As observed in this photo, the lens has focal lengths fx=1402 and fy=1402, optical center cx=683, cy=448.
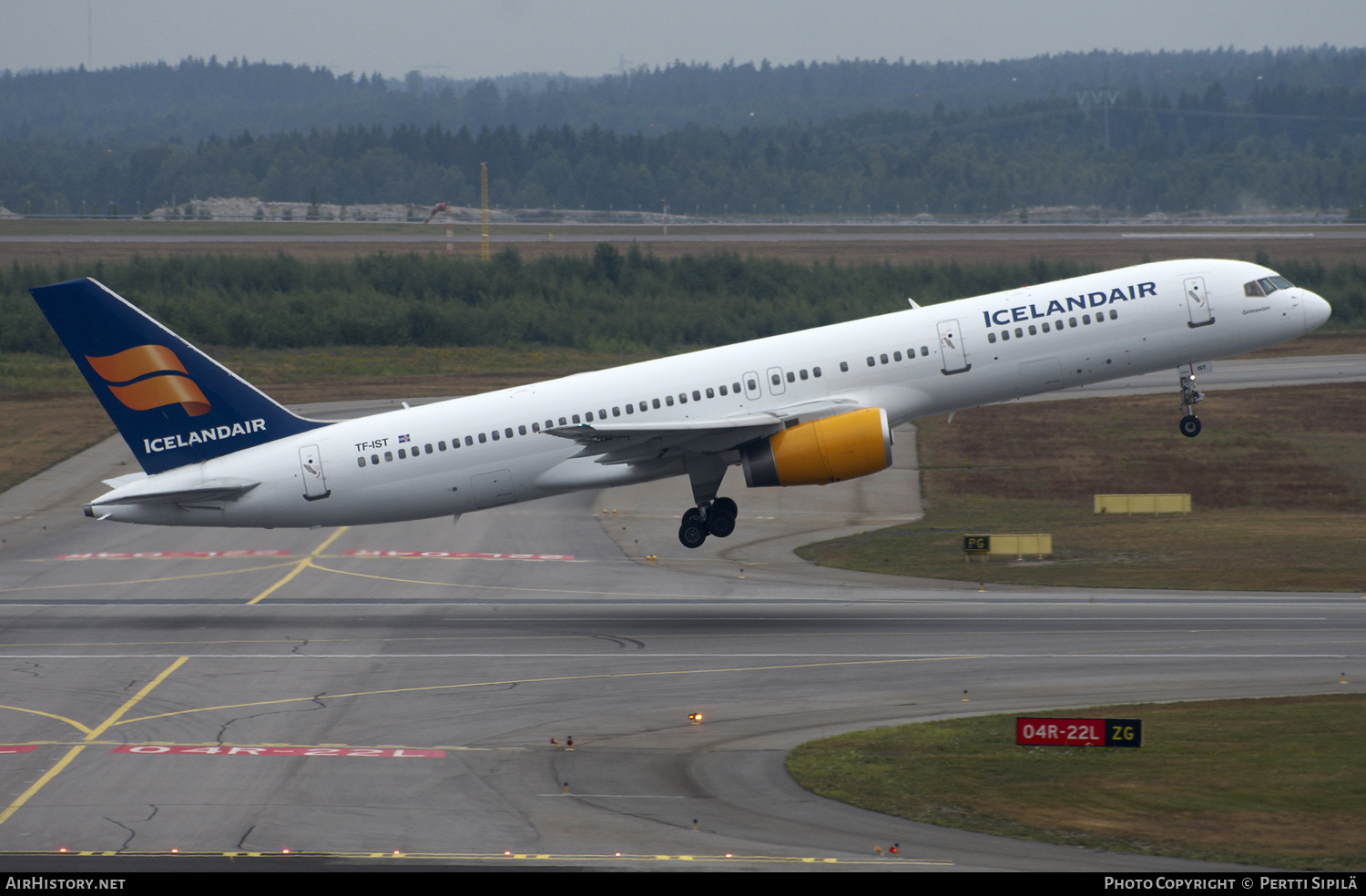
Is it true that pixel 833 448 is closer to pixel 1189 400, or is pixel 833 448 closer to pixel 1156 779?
pixel 1189 400

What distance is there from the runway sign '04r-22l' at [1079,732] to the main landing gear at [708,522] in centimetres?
A: 1696

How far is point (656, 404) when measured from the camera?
4397 centimetres

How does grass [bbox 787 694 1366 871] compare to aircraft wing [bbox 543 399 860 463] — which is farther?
aircraft wing [bbox 543 399 860 463]

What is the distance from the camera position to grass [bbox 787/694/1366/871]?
80.9 ft

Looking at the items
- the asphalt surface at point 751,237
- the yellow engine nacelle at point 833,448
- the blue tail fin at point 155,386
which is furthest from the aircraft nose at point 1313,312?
the asphalt surface at point 751,237

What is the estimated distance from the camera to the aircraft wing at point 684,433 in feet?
139

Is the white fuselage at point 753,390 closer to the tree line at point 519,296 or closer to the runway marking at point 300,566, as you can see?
the runway marking at point 300,566

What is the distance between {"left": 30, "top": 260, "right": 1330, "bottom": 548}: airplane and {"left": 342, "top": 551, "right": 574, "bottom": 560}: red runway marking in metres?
10.3

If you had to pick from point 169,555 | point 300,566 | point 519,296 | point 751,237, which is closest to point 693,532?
point 300,566

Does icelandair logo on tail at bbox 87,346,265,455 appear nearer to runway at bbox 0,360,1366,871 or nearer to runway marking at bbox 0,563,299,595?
runway at bbox 0,360,1366,871

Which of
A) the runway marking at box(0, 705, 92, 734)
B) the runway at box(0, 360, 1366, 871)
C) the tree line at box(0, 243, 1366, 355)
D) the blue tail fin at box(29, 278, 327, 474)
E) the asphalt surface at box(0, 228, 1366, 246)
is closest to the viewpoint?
the runway at box(0, 360, 1366, 871)

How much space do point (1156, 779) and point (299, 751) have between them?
17.9m

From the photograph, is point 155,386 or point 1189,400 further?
point 1189,400

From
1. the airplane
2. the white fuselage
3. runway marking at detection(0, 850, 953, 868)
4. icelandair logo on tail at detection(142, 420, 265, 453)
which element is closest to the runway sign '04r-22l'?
runway marking at detection(0, 850, 953, 868)
